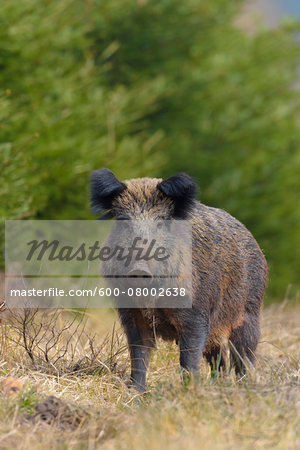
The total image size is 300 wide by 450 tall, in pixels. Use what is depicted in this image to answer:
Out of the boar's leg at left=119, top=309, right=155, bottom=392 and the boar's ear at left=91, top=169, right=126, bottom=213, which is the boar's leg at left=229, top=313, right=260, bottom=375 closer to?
the boar's leg at left=119, top=309, right=155, bottom=392

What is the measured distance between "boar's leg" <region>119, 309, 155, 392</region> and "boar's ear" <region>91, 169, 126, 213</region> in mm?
792

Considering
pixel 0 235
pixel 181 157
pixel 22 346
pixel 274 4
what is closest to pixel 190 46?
pixel 181 157

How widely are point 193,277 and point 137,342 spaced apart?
700 millimetres

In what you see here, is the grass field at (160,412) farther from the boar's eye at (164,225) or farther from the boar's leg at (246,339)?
the boar's eye at (164,225)

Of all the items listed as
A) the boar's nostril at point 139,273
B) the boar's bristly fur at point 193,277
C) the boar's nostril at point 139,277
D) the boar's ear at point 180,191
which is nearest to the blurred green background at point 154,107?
the boar's bristly fur at point 193,277

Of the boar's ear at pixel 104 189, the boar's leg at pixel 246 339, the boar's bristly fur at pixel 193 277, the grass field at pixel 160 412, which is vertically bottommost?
the boar's leg at pixel 246 339

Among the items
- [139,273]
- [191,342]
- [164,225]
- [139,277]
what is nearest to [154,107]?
[164,225]

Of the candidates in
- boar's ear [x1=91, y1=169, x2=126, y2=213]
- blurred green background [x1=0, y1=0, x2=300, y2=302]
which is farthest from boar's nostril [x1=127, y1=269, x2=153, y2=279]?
blurred green background [x1=0, y1=0, x2=300, y2=302]

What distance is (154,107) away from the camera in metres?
11.9

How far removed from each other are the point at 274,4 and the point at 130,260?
118626 mm

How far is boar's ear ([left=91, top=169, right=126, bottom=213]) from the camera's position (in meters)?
4.76

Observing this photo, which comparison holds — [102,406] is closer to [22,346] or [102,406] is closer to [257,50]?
[22,346]

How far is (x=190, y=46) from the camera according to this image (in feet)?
42.8

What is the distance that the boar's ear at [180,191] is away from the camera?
185 inches
